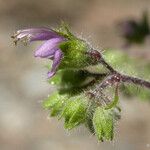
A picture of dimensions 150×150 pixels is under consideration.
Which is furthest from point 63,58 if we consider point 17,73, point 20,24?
point 20,24

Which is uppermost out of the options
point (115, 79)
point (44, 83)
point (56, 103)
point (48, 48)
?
point (44, 83)

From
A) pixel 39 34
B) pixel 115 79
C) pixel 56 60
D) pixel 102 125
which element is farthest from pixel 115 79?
pixel 39 34

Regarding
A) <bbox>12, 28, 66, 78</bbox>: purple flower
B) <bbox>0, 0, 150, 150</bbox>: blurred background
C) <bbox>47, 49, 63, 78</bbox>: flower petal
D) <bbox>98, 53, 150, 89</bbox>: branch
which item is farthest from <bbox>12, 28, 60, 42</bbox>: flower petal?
<bbox>0, 0, 150, 150</bbox>: blurred background

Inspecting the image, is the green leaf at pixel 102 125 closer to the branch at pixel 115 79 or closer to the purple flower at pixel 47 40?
the branch at pixel 115 79

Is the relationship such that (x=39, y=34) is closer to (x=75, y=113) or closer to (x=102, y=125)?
(x=75, y=113)

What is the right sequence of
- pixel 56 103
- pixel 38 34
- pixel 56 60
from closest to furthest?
pixel 56 60 → pixel 38 34 → pixel 56 103

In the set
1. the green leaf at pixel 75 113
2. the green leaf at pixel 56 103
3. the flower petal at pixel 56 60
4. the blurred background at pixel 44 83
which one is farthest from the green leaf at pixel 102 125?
the blurred background at pixel 44 83
